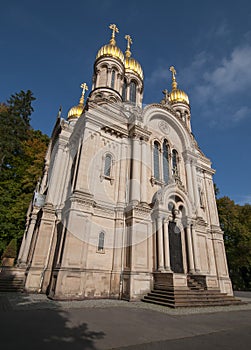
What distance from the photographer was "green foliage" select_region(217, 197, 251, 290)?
2555cm

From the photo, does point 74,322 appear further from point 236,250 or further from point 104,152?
point 236,250

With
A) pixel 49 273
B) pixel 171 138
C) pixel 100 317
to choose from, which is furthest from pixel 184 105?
pixel 100 317

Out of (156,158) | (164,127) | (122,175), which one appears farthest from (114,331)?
(164,127)

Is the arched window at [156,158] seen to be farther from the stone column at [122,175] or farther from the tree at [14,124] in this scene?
the tree at [14,124]

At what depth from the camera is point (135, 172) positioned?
47.1ft

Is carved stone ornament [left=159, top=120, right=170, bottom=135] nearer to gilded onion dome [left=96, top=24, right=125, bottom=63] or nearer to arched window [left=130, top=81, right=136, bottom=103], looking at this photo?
arched window [left=130, top=81, right=136, bottom=103]

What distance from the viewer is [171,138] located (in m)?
19.3

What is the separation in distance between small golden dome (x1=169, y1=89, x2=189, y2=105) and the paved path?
27.3 m

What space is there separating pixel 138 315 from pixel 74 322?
2.48 m

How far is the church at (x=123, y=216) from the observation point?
11195 millimetres

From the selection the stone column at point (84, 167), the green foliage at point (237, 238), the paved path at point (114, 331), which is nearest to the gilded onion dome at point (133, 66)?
the stone column at point (84, 167)

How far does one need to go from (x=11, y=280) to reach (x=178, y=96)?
28.3 metres

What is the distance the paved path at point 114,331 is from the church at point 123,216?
12.1 ft

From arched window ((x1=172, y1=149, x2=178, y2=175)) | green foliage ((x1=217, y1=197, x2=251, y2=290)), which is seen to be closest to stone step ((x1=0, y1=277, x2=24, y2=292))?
arched window ((x1=172, y1=149, x2=178, y2=175))
